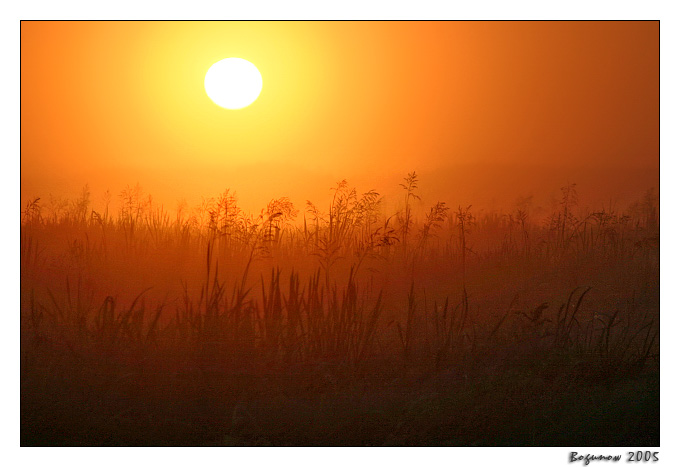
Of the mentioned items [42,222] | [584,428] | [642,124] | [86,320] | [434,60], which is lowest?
[584,428]

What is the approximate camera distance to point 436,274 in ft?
11.0

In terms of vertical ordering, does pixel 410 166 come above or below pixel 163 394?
above

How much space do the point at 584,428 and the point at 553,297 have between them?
2.35 feet

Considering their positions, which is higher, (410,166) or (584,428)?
(410,166)

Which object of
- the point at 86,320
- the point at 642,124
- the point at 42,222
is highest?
the point at 642,124

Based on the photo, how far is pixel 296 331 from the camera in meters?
3.35

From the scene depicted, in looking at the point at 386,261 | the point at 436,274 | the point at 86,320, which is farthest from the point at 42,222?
the point at 436,274

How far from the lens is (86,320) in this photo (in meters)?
3.34

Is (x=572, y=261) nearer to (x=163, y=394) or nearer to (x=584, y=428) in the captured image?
(x=584, y=428)

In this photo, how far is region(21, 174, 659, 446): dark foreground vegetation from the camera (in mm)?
3328

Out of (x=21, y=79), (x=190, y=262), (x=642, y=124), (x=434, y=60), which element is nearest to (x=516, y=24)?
(x=434, y=60)

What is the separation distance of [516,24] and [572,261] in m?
1.32

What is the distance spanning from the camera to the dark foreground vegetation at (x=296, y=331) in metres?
3.33

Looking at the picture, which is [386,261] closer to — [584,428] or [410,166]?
[410,166]
